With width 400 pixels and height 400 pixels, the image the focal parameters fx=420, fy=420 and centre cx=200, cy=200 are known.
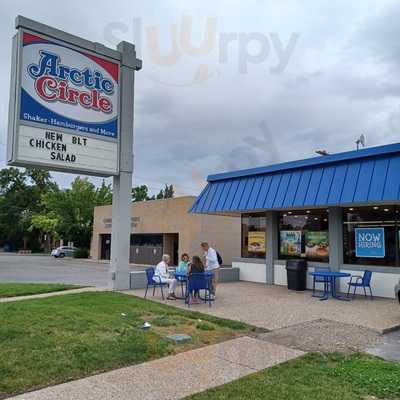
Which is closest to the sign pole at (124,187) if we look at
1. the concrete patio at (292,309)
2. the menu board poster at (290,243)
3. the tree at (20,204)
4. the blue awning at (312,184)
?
the concrete patio at (292,309)

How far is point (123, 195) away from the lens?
543 inches

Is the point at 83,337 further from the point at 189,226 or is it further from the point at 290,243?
the point at 189,226

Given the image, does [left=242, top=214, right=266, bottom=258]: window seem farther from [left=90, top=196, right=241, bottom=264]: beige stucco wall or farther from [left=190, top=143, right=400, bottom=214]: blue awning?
[left=90, top=196, right=241, bottom=264]: beige stucco wall

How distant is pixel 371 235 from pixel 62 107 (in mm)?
10447

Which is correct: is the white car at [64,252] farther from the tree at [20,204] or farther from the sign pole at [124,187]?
the sign pole at [124,187]

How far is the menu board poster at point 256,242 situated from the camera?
56.7 feet

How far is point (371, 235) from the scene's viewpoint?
Result: 44.6 ft

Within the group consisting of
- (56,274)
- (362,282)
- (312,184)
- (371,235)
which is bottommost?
(56,274)

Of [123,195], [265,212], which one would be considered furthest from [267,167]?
[123,195]

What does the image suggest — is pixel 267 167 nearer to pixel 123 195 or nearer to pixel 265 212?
pixel 265 212

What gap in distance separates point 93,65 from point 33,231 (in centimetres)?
6743

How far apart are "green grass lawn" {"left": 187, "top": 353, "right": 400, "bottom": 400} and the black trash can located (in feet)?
27.2

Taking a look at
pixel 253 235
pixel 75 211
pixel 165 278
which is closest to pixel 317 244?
pixel 253 235

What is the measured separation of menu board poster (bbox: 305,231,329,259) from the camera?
590 inches
